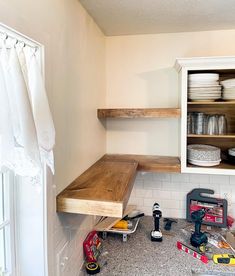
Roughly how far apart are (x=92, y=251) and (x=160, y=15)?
1.56 meters

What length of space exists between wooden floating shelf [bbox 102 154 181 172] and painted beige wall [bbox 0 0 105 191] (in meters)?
0.24

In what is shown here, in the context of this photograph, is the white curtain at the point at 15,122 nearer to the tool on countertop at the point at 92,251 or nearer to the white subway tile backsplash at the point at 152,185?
the tool on countertop at the point at 92,251

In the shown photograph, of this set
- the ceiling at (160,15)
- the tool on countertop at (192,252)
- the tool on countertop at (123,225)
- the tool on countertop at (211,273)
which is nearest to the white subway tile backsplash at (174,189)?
the tool on countertop at (123,225)

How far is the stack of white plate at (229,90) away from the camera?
5.26 feet

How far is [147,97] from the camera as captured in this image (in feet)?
6.52

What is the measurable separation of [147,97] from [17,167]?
1.46 m

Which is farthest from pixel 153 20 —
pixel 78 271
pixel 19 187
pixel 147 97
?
pixel 78 271

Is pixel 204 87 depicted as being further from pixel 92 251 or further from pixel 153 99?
pixel 92 251

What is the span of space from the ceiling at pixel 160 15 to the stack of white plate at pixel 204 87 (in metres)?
0.38

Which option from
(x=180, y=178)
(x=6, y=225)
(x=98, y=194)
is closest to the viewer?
(x=6, y=225)

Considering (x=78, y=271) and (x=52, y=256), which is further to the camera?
(x=78, y=271)

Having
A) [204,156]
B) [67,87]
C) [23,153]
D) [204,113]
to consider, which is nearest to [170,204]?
[204,156]

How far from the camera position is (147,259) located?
147cm

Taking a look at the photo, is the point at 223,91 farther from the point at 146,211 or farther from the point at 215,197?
the point at 146,211
